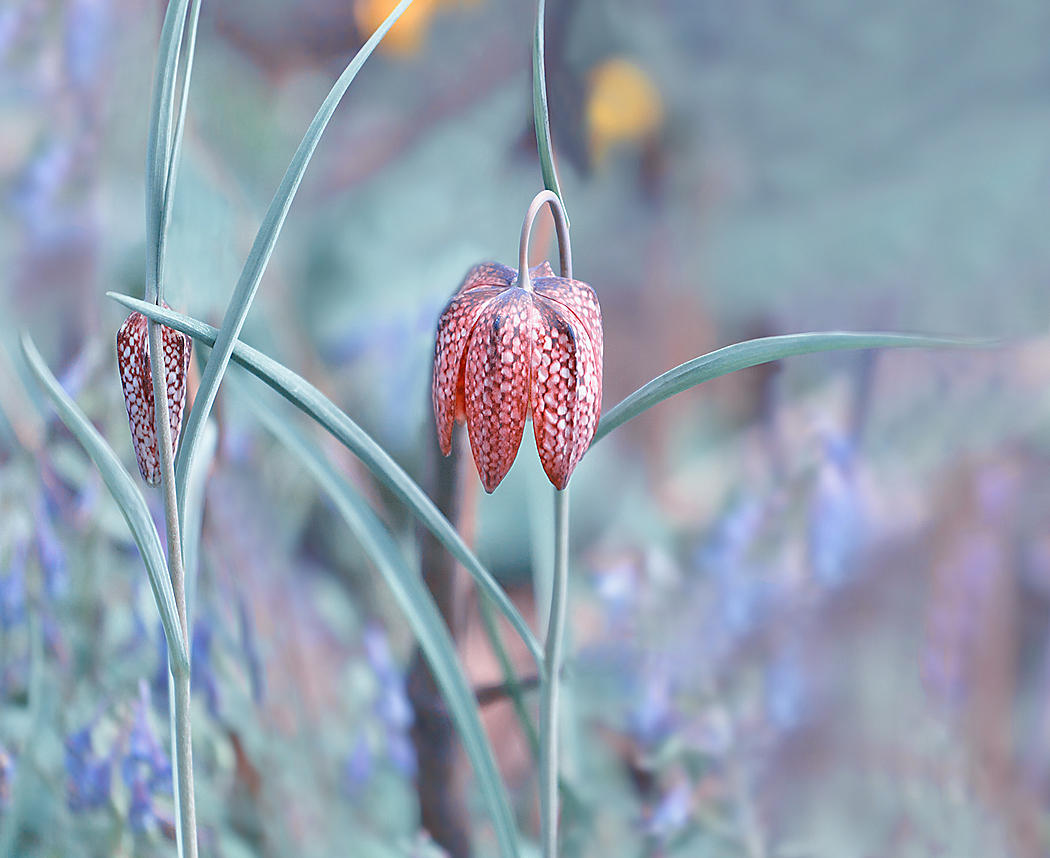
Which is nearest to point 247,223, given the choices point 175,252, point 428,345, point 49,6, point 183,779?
point 175,252

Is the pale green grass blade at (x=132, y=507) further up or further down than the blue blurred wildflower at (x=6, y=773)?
further up

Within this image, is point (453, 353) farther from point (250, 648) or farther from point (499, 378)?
point (250, 648)

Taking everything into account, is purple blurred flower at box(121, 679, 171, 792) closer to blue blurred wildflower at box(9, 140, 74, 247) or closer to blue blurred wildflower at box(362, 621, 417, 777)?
blue blurred wildflower at box(362, 621, 417, 777)

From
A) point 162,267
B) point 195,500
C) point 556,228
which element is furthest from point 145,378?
point 556,228

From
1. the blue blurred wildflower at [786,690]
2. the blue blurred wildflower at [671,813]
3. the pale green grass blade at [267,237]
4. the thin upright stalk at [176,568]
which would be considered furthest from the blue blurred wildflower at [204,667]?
the blue blurred wildflower at [786,690]

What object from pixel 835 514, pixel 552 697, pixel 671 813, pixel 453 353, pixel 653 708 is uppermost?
pixel 453 353

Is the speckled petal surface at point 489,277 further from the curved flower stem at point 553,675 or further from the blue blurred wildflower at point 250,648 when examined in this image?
the blue blurred wildflower at point 250,648
